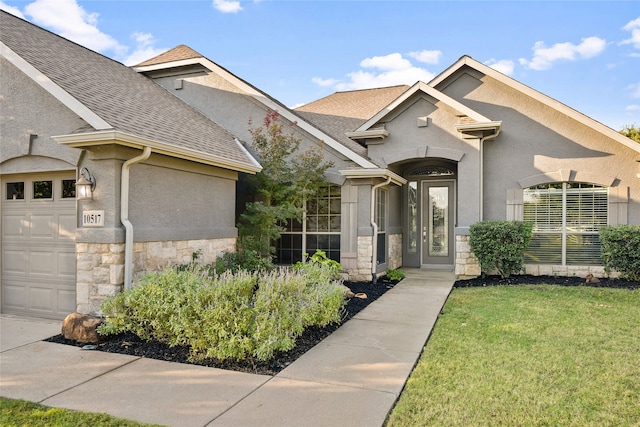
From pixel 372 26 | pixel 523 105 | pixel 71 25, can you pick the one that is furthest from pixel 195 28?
pixel 523 105

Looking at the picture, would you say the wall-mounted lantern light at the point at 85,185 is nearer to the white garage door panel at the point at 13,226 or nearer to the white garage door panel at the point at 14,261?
the white garage door panel at the point at 13,226

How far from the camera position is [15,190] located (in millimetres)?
7332

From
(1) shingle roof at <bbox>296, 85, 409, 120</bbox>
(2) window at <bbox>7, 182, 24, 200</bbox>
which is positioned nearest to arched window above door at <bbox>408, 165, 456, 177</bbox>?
(1) shingle roof at <bbox>296, 85, 409, 120</bbox>

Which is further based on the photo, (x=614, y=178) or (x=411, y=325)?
(x=614, y=178)

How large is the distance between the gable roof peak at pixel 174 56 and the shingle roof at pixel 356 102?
A: 503 cm

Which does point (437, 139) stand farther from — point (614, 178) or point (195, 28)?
point (195, 28)

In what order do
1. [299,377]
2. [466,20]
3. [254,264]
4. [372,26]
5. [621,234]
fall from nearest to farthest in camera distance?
[299,377]
[254,264]
[621,234]
[466,20]
[372,26]

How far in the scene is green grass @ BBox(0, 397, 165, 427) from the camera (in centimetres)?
339

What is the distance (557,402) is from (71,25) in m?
12.7

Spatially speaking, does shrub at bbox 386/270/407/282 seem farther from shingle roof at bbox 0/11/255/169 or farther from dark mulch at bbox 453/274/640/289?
shingle roof at bbox 0/11/255/169

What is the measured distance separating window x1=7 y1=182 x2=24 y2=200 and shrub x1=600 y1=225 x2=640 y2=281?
11.9 m

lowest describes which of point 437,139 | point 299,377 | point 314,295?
point 299,377

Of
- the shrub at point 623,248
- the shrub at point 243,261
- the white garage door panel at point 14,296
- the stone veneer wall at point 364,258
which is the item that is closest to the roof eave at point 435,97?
the stone veneer wall at point 364,258

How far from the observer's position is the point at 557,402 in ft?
12.4
